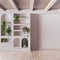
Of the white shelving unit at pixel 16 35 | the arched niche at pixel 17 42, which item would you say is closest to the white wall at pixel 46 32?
the white shelving unit at pixel 16 35

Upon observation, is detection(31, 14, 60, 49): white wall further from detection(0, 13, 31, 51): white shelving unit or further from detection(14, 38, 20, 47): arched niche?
detection(14, 38, 20, 47): arched niche

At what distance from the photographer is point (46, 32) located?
7902 mm

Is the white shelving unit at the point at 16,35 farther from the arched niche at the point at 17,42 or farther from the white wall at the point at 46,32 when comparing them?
the white wall at the point at 46,32

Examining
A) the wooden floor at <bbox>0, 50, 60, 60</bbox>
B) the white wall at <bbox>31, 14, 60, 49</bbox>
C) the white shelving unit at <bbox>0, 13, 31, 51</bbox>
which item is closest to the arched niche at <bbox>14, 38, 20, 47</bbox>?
the white shelving unit at <bbox>0, 13, 31, 51</bbox>

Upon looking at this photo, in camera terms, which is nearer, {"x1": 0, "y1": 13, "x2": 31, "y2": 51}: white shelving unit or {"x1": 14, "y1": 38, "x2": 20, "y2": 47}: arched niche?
{"x1": 0, "y1": 13, "x2": 31, "y2": 51}: white shelving unit

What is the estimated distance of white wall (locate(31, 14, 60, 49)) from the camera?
7863 mm

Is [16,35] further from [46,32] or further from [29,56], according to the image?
[29,56]

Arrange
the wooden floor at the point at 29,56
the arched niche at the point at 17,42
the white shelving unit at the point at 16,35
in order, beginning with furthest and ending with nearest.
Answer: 1. the arched niche at the point at 17,42
2. the white shelving unit at the point at 16,35
3. the wooden floor at the point at 29,56

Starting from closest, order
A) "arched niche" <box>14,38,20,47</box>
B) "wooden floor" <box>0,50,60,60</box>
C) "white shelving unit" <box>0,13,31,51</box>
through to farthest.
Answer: "wooden floor" <box>0,50,60,60</box>, "white shelving unit" <box>0,13,31,51</box>, "arched niche" <box>14,38,20,47</box>

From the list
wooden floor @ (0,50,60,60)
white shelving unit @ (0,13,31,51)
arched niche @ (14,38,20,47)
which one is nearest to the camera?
wooden floor @ (0,50,60,60)

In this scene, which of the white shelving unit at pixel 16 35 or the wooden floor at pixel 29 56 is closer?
the wooden floor at pixel 29 56

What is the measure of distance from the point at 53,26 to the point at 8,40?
230cm

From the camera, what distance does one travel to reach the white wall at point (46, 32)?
7.86m

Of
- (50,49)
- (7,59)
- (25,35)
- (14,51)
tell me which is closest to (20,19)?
(25,35)
